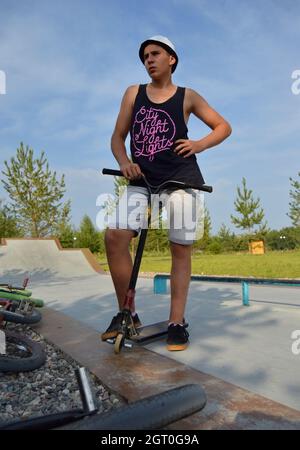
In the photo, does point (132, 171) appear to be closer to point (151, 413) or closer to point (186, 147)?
point (186, 147)

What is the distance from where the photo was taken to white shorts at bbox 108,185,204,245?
2439mm

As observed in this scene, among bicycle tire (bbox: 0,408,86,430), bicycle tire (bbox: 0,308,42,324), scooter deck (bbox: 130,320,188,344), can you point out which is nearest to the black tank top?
scooter deck (bbox: 130,320,188,344)

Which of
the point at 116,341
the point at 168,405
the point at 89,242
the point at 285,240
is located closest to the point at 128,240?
the point at 116,341

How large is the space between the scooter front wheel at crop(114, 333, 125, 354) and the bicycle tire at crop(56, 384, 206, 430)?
2.92 ft

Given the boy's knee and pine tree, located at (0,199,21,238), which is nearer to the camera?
the boy's knee

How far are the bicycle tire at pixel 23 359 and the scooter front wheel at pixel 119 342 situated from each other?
1.38 feet

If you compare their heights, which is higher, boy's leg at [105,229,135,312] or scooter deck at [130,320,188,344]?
boy's leg at [105,229,135,312]

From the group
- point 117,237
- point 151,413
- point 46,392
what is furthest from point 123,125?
point 151,413

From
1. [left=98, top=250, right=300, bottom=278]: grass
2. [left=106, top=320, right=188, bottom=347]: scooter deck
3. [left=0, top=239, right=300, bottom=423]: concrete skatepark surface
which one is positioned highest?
[left=106, top=320, right=188, bottom=347]: scooter deck

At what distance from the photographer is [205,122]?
2572 mm

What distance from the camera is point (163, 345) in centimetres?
239

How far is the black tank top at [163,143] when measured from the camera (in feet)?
8.20

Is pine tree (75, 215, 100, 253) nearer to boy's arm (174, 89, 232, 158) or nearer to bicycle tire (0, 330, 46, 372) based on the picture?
bicycle tire (0, 330, 46, 372)
